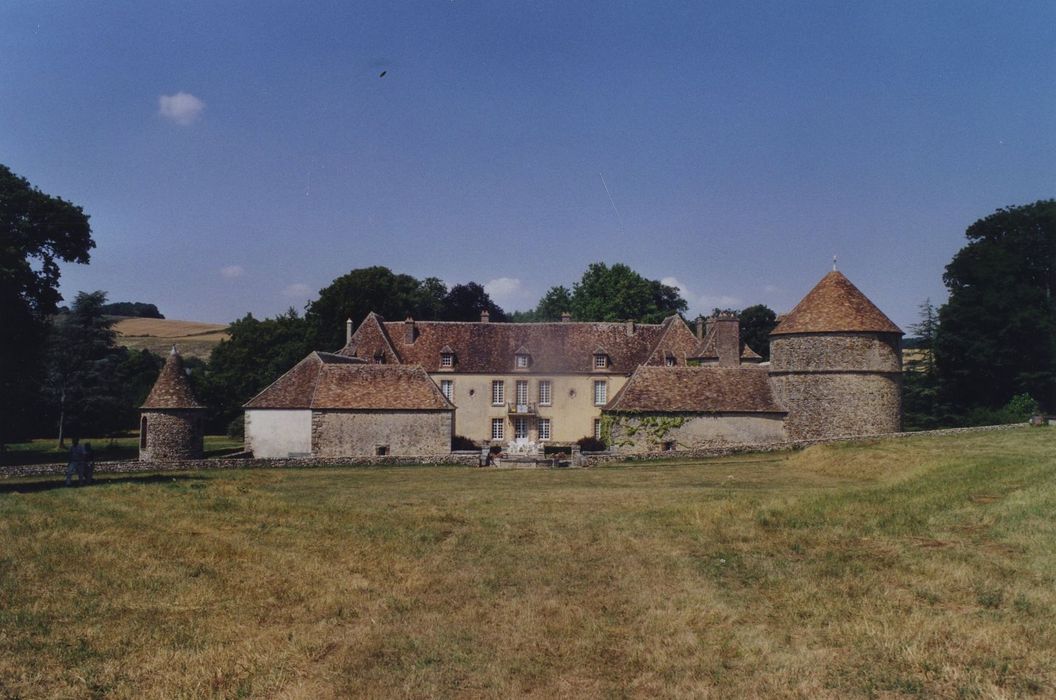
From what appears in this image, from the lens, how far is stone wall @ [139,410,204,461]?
31500 millimetres

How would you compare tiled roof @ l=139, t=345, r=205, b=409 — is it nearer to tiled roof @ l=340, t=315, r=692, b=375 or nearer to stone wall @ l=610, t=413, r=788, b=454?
tiled roof @ l=340, t=315, r=692, b=375

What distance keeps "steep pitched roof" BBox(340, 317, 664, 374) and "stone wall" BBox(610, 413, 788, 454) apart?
9958 millimetres

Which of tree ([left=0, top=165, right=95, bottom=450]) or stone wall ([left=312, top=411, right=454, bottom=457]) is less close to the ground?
tree ([left=0, top=165, right=95, bottom=450])

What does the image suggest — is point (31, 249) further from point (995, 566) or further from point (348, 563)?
point (995, 566)

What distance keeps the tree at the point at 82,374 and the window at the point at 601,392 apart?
27.4 meters

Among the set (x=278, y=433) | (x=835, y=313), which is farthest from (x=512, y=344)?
(x=835, y=313)

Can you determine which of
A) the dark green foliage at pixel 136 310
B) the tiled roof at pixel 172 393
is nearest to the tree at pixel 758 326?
the tiled roof at pixel 172 393

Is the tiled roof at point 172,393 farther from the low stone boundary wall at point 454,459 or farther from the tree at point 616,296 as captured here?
the tree at point 616,296

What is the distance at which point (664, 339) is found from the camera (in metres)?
44.4

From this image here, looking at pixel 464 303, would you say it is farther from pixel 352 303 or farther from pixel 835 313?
pixel 835 313

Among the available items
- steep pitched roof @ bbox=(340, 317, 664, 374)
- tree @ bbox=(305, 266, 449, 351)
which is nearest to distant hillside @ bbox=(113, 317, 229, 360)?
tree @ bbox=(305, 266, 449, 351)

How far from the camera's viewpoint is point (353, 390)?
34781 millimetres

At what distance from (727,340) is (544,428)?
11514 mm

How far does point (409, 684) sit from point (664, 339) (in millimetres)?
38734
